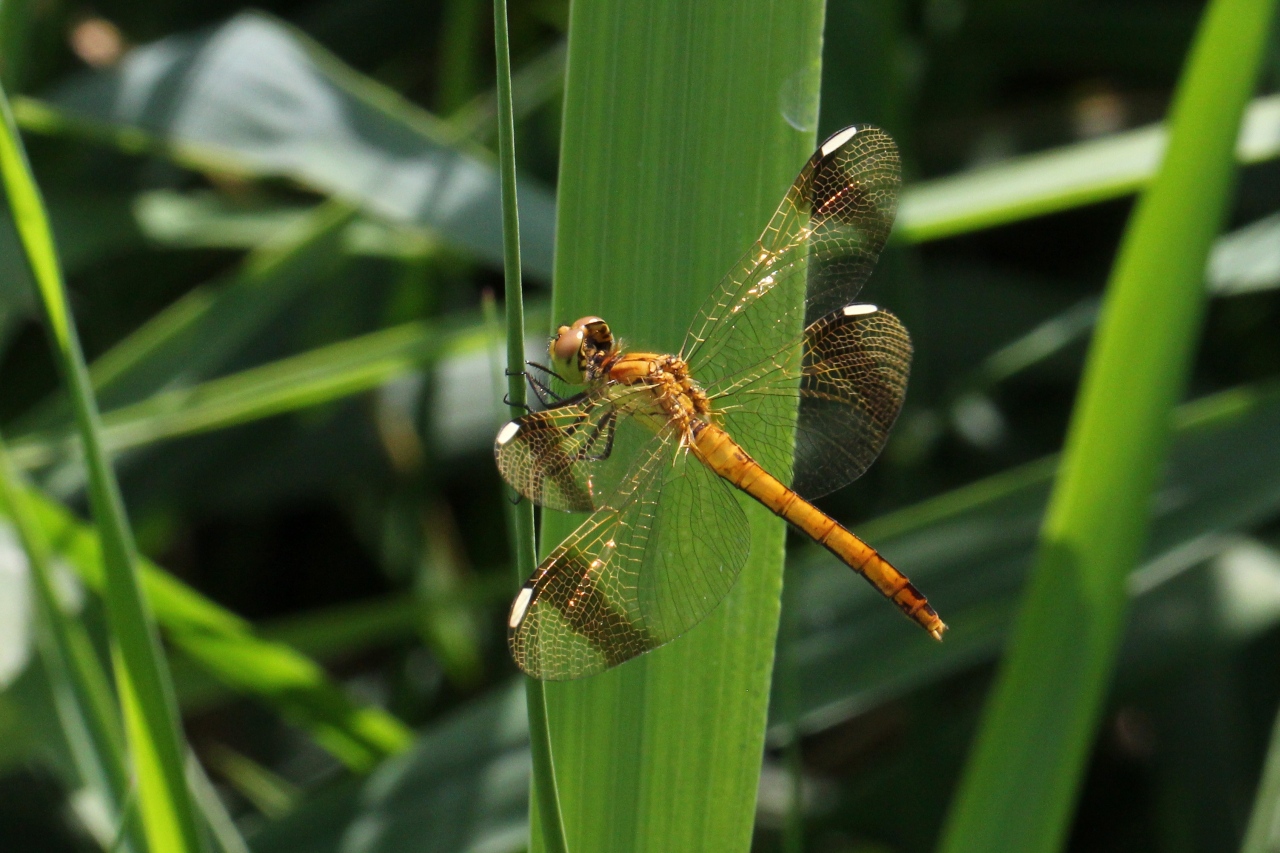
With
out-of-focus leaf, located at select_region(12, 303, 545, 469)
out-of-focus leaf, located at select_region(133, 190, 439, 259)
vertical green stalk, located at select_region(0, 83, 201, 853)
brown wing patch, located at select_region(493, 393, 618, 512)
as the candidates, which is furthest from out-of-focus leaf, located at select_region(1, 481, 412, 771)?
out-of-focus leaf, located at select_region(133, 190, 439, 259)

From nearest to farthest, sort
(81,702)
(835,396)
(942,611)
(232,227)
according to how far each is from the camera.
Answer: (81,702) < (835,396) < (942,611) < (232,227)

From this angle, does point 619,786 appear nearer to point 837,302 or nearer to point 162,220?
point 837,302

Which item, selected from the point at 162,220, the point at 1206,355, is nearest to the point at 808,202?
the point at 162,220

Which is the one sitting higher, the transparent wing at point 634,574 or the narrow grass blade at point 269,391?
the narrow grass blade at point 269,391

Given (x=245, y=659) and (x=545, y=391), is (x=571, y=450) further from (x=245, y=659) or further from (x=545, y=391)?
(x=245, y=659)

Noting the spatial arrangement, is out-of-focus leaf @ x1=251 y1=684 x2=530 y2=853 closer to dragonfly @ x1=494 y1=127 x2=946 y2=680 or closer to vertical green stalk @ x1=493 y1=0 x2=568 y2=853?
dragonfly @ x1=494 y1=127 x2=946 y2=680

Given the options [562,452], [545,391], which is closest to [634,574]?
[562,452]

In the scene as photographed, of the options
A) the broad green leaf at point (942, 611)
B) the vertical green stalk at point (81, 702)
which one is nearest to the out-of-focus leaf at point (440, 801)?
the broad green leaf at point (942, 611)

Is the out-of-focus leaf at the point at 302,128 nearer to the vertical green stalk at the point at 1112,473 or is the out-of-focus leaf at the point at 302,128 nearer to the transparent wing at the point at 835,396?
the transparent wing at the point at 835,396
